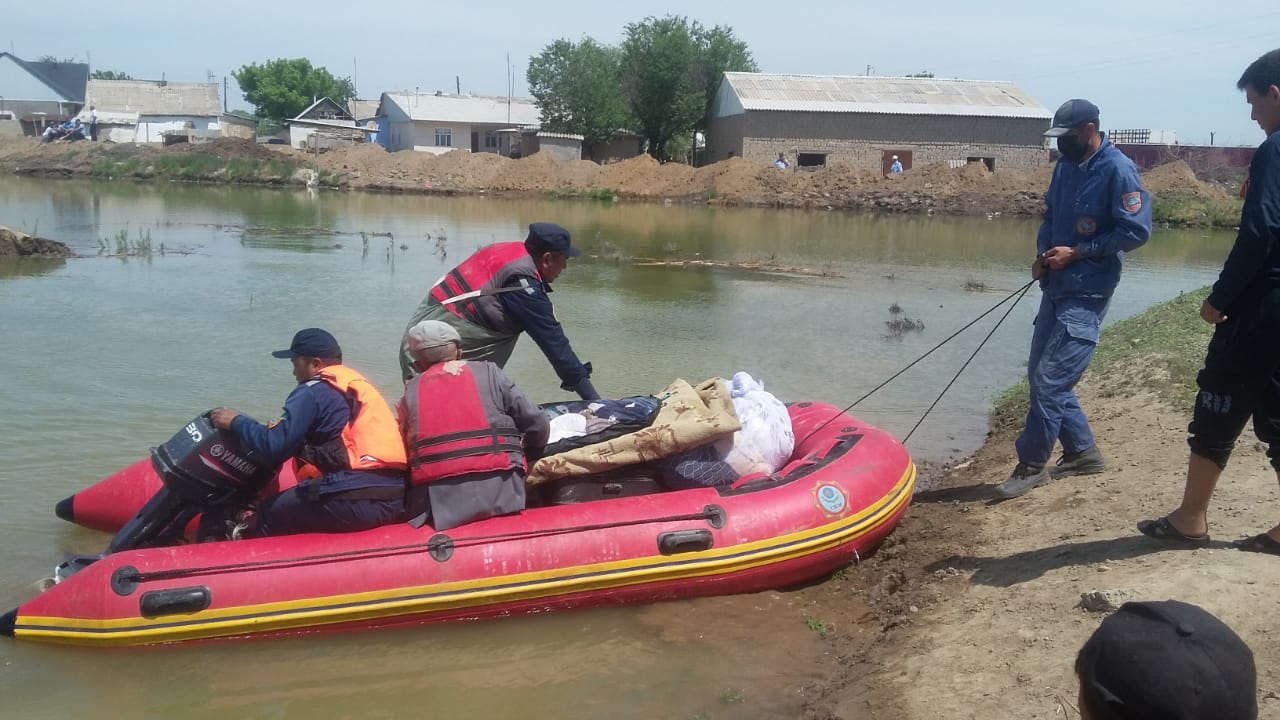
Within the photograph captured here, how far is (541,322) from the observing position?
17.9ft

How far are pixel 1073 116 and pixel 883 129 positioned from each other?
1514 inches

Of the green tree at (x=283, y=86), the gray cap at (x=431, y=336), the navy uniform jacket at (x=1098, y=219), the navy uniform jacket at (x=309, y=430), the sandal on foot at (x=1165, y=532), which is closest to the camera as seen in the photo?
the sandal on foot at (x=1165, y=532)

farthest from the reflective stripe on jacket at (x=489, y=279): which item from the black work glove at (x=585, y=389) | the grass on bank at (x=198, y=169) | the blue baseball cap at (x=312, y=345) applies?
the grass on bank at (x=198, y=169)

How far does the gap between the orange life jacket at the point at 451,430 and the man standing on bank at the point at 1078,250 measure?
9.06ft

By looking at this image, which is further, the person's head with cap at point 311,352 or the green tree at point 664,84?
the green tree at point 664,84

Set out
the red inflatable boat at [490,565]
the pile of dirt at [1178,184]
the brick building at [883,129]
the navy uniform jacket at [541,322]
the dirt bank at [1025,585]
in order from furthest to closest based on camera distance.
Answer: the brick building at [883,129] < the pile of dirt at [1178,184] < the navy uniform jacket at [541,322] < the red inflatable boat at [490,565] < the dirt bank at [1025,585]

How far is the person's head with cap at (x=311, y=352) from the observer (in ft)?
15.0

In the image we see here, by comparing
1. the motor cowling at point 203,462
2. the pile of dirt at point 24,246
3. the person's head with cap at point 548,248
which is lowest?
the motor cowling at point 203,462

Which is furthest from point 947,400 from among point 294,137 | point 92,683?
point 294,137

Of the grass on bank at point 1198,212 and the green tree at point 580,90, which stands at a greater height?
the green tree at point 580,90

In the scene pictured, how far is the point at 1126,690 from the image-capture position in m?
1.43

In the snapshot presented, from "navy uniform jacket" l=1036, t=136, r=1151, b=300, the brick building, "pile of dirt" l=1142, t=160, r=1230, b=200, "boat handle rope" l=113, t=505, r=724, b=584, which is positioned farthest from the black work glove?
the brick building

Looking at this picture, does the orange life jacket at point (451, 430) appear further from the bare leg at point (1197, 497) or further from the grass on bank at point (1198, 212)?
the grass on bank at point (1198, 212)

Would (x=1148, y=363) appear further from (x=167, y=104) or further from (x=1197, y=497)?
(x=167, y=104)
